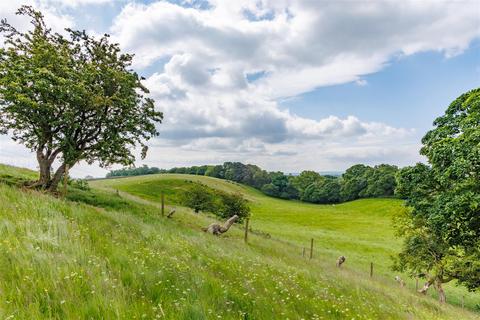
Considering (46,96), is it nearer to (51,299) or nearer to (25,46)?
(25,46)

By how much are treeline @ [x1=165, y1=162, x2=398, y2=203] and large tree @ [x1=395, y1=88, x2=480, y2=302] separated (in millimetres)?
70391

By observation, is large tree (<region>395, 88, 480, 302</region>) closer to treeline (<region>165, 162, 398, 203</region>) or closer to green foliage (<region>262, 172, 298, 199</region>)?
treeline (<region>165, 162, 398, 203</region>)

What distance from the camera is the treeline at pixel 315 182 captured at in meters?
110

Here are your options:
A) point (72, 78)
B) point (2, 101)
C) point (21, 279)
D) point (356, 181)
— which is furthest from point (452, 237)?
point (356, 181)

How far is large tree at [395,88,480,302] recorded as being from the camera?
1353 centimetres

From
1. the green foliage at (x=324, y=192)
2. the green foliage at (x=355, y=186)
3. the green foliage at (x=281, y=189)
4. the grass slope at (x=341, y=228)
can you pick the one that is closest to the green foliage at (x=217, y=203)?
the grass slope at (x=341, y=228)

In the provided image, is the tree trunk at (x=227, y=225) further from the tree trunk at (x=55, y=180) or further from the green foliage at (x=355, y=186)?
the green foliage at (x=355, y=186)

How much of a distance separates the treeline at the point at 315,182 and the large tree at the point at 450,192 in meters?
70.4

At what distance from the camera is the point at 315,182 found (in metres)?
135

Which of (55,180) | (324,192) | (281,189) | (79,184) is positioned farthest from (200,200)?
(281,189)

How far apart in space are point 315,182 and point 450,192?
122487mm

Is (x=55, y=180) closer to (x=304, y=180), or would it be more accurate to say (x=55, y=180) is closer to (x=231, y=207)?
(x=231, y=207)

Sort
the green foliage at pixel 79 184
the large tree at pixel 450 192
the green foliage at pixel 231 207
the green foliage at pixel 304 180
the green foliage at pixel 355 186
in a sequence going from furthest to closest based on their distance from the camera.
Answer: the green foliage at pixel 304 180 → the green foliage at pixel 355 186 → the green foliage at pixel 231 207 → the green foliage at pixel 79 184 → the large tree at pixel 450 192

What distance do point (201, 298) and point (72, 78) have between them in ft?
69.6
